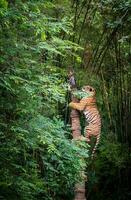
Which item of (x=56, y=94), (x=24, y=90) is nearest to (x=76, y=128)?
(x=56, y=94)

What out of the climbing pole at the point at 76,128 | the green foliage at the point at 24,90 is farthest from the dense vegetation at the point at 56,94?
the climbing pole at the point at 76,128

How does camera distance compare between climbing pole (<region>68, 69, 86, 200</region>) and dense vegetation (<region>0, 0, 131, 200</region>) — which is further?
climbing pole (<region>68, 69, 86, 200</region>)

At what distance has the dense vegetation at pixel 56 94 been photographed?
3.78m

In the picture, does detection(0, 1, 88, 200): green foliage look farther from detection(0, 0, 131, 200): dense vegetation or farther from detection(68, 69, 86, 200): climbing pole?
A: detection(68, 69, 86, 200): climbing pole

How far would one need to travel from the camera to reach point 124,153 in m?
7.41

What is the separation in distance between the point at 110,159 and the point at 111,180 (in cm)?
79

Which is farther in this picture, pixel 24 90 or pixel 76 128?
pixel 76 128

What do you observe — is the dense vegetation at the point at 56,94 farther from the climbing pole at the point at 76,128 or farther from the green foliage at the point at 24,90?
the climbing pole at the point at 76,128

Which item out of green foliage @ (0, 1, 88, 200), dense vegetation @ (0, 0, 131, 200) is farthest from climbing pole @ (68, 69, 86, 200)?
green foliage @ (0, 1, 88, 200)

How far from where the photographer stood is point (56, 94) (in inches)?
153

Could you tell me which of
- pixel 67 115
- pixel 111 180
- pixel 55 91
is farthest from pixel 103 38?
pixel 55 91

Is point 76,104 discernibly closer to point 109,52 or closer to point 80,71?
point 80,71

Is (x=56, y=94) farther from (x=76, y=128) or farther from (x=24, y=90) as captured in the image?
(x=76, y=128)

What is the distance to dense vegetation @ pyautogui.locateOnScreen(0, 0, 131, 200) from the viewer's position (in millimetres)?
3775
